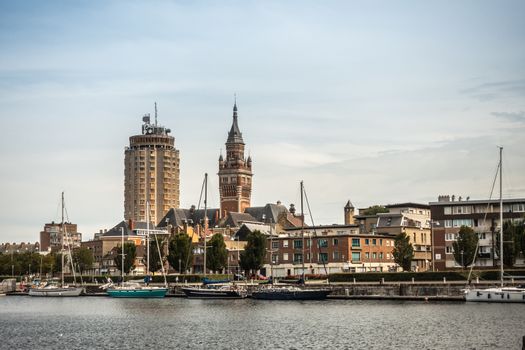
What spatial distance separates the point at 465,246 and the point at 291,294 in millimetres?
32211

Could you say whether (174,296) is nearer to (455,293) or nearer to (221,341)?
(455,293)

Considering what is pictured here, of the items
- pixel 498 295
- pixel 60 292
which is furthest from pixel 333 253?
pixel 498 295

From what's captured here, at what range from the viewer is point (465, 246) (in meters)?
140

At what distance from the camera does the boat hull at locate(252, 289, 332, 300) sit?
121562mm

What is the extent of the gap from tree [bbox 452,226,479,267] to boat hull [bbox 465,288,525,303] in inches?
1229

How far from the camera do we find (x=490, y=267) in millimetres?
138000

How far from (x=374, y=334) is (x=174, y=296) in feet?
224

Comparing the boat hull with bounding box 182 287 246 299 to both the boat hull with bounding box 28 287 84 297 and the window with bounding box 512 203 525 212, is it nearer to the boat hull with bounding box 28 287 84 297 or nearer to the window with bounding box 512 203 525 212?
the boat hull with bounding box 28 287 84 297

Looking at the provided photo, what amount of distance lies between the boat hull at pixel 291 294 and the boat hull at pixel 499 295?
21.8 meters

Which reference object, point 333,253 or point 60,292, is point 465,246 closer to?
point 333,253

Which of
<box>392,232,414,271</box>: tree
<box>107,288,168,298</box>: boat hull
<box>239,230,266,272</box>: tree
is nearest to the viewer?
<box>107,288,168,298</box>: boat hull

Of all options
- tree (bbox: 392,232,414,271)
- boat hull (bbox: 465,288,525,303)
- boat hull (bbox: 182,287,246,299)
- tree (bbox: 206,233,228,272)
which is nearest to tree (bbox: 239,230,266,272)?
tree (bbox: 206,233,228,272)

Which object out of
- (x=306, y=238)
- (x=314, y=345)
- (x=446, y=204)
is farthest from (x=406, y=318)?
(x=306, y=238)

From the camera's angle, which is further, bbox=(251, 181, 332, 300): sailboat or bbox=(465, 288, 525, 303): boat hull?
bbox=(251, 181, 332, 300): sailboat
